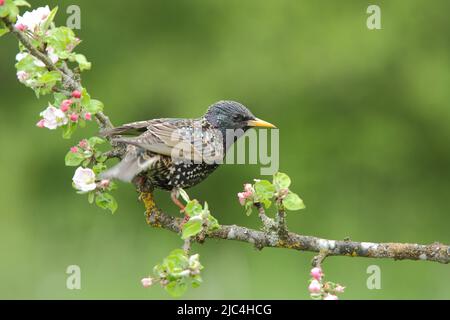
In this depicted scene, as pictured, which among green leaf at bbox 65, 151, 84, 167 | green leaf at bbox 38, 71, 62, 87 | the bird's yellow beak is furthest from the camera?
the bird's yellow beak

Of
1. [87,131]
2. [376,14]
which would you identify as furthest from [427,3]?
[87,131]

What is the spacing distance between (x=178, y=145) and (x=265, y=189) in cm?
90

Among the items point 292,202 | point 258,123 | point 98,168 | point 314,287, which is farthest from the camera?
point 258,123

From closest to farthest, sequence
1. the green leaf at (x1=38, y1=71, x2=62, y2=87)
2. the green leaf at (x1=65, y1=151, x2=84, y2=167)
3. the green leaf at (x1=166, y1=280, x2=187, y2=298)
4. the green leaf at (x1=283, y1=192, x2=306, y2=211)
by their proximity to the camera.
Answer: the green leaf at (x1=166, y1=280, x2=187, y2=298) < the green leaf at (x1=283, y1=192, x2=306, y2=211) < the green leaf at (x1=38, y1=71, x2=62, y2=87) < the green leaf at (x1=65, y1=151, x2=84, y2=167)

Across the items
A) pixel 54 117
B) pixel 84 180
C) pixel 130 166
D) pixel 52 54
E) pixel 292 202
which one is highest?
pixel 52 54

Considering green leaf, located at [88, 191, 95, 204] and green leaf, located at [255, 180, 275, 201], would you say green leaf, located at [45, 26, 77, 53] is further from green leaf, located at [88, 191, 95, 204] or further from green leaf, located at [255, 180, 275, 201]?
green leaf, located at [255, 180, 275, 201]

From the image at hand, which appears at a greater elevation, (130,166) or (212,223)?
(130,166)

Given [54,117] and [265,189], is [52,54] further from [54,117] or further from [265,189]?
[265,189]

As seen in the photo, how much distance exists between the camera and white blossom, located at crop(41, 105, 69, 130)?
316 centimetres

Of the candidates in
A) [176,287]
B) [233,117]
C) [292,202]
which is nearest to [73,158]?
[176,287]

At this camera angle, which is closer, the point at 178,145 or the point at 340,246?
the point at 340,246

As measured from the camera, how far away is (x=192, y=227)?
2883 millimetres

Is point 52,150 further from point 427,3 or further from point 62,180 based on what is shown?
point 427,3

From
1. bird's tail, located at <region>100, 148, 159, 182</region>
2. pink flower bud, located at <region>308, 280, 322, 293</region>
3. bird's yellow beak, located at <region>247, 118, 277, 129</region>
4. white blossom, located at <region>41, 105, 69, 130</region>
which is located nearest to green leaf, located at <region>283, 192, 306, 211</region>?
pink flower bud, located at <region>308, 280, 322, 293</region>
